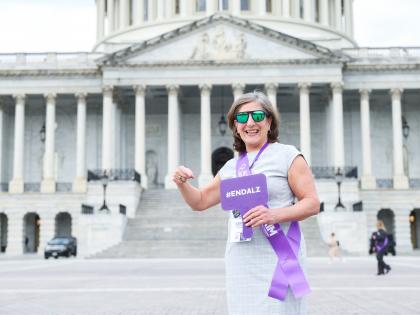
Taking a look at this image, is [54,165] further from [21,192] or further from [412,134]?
[412,134]

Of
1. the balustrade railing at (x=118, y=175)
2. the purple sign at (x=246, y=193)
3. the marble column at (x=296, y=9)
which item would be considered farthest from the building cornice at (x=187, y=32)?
the purple sign at (x=246, y=193)

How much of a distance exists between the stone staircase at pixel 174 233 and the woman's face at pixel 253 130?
3736 cm

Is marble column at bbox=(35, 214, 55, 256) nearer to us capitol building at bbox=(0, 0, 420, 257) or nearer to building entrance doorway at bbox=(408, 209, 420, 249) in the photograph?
us capitol building at bbox=(0, 0, 420, 257)

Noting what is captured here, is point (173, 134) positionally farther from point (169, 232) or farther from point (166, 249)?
point (166, 249)

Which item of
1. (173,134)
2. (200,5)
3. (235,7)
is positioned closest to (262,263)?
(173,134)

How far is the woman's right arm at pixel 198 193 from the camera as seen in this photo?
597 centimetres

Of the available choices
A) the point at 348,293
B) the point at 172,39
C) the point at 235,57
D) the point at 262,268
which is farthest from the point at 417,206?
the point at 262,268

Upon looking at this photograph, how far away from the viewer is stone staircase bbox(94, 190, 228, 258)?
1734 inches

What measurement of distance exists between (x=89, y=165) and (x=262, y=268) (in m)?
67.5

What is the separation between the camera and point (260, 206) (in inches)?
211

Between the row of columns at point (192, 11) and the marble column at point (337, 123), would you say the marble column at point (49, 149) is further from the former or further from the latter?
the marble column at point (337, 123)

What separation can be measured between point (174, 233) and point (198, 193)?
4298 cm

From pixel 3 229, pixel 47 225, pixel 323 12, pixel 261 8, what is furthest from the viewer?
pixel 323 12

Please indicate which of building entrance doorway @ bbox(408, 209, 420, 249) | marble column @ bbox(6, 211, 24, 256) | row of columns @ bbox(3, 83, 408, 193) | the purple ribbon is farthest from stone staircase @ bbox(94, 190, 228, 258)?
the purple ribbon
